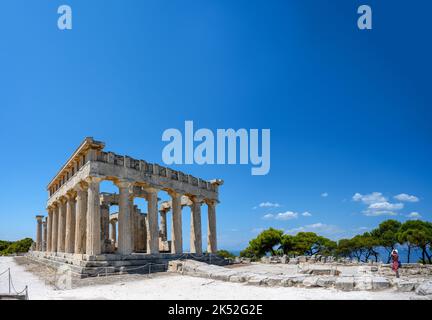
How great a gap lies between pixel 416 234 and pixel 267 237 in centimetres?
2197

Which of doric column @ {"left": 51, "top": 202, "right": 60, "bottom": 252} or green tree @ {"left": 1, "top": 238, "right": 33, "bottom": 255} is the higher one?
doric column @ {"left": 51, "top": 202, "right": 60, "bottom": 252}

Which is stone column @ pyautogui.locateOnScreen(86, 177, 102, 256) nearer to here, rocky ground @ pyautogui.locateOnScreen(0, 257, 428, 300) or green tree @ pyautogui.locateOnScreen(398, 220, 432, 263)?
rocky ground @ pyautogui.locateOnScreen(0, 257, 428, 300)

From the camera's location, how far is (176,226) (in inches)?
1162

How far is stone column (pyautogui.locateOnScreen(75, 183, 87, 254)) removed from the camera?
79.9 feet

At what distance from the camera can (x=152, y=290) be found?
14562 millimetres

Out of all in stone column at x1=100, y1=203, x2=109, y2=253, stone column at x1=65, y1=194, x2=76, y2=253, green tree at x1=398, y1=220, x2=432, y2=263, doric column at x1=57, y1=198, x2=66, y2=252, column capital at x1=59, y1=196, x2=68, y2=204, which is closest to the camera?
stone column at x1=100, y1=203, x2=109, y2=253

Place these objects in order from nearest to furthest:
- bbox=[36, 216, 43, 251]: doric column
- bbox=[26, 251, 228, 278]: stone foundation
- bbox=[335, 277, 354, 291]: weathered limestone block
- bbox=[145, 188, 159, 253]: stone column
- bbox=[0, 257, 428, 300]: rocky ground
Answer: bbox=[0, 257, 428, 300]: rocky ground, bbox=[335, 277, 354, 291]: weathered limestone block, bbox=[26, 251, 228, 278]: stone foundation, bbox=[145, 188, 159, 253]: stone column, bbox=[36, 216, 43, 251]: doric column

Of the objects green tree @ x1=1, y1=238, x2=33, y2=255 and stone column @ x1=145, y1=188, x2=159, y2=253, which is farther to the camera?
green tree @ x1=1, y1=238, x2=33, y2=255

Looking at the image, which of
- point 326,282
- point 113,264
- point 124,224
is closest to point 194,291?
point 326,282

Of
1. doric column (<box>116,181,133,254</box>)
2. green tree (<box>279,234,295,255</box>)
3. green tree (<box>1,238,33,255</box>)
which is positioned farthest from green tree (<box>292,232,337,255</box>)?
green tree (<box>1,238,33,255</box>)
